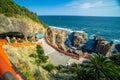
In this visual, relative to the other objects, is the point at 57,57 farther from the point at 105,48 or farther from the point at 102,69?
the point at 105,48

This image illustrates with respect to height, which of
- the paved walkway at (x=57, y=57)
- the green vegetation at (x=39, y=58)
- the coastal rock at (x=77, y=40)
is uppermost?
the green vegetation at (x=39, y=58)

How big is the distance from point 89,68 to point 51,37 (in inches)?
1287

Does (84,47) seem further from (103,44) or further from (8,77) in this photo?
(8,77)

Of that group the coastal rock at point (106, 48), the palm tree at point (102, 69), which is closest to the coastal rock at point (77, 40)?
the coastal rock at point (106, 48)

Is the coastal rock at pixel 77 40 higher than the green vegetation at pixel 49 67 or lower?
lower

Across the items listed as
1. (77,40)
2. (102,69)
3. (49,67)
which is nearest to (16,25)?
(49,67)

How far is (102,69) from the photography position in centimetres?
2711

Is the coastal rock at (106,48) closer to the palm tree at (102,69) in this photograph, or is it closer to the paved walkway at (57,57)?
the paved walkway at (57,57)

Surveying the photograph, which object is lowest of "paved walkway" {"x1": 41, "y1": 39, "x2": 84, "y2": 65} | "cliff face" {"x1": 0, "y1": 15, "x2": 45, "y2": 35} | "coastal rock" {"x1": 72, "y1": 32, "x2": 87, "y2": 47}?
"coastal rock" {"x1": 72, "y1": 32, "x2": 87, "y2": 47}

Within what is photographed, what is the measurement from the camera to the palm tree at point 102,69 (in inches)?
1068

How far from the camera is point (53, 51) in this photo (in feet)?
142

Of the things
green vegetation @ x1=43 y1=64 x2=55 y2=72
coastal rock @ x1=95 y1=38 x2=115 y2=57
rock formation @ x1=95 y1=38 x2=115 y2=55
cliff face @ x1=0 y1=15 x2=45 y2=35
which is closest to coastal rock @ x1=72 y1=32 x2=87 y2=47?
rock formation @ x1=95 y1=38 x2=115 y2=55

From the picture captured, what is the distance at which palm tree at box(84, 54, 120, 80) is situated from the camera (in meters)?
27.1

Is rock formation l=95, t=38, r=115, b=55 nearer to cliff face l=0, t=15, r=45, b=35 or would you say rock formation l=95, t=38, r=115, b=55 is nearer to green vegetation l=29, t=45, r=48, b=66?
cliff face l=0, t=15, r=45, b=35
